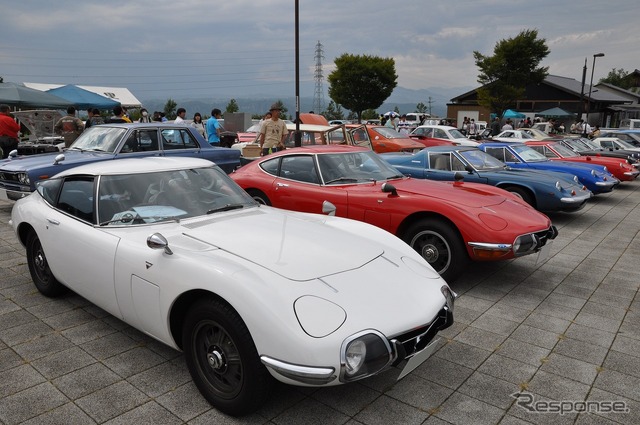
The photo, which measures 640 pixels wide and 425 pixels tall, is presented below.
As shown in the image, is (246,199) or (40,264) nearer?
(246,199)

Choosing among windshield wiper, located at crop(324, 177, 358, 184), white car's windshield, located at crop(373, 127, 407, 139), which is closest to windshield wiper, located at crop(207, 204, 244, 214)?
windshield wiper, located at crop(324, 177, 358, 184)

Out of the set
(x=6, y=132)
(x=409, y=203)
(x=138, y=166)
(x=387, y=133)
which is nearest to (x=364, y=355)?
(x=138, y=166)

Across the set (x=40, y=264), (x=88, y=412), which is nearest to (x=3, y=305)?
(x=40, y=264)

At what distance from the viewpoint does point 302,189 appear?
5.94 metres

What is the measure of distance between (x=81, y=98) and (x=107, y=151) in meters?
13.8

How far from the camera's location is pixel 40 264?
4.31 m

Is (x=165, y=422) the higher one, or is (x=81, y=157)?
(x=81, y=157)

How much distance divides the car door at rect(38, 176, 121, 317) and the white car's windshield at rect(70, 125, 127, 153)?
3.86 meters

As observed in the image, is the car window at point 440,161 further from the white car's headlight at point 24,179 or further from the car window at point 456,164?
the white car's headlight at point 24,179

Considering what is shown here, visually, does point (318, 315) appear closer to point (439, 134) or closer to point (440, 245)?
point (440, 245)

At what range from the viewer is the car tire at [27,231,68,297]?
4215 mm

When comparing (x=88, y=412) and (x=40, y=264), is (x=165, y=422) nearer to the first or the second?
(x=88, y=412)

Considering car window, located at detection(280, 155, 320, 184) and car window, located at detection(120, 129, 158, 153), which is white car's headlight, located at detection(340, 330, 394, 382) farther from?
car window, located at detection(120, 129, 158, 153)

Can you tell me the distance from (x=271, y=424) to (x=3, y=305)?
3119 mm
